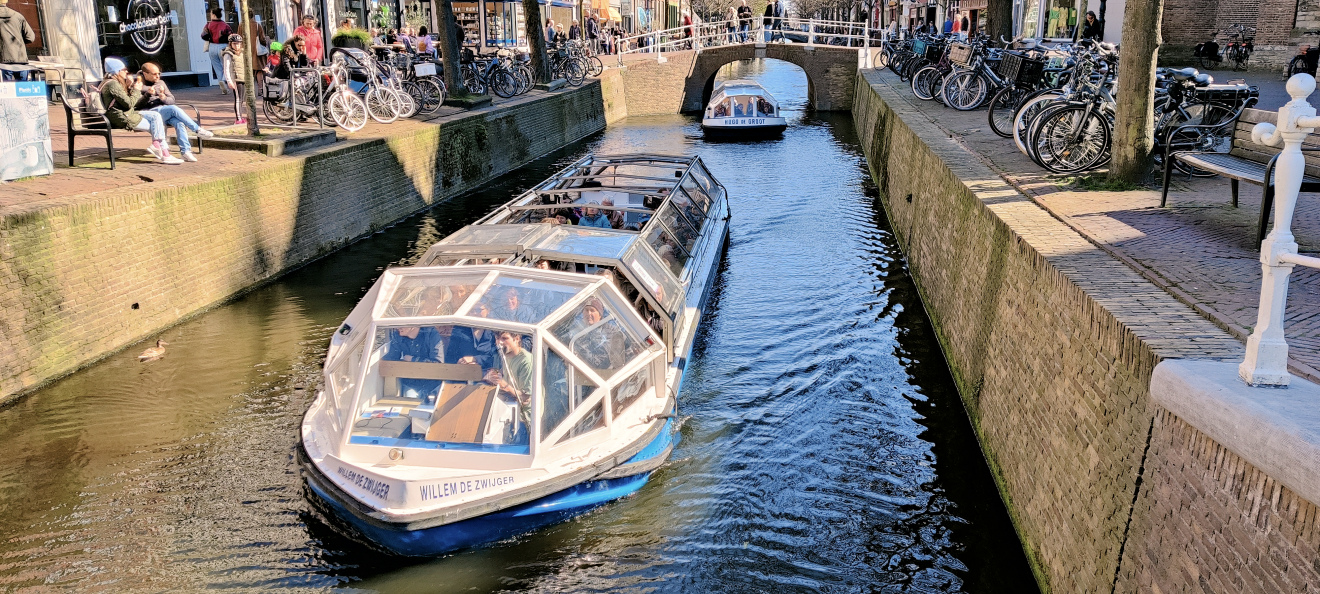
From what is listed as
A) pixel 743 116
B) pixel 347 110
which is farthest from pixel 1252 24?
pixel 347 110

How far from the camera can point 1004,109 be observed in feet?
54.3

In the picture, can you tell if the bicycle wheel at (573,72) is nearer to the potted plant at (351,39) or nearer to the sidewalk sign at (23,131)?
the potted plant at (351,39)

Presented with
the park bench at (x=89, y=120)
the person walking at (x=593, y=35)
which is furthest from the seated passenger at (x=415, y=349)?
the person walking at (x=593, y=35)

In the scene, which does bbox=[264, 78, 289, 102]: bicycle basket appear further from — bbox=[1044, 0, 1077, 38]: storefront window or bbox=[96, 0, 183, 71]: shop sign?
bbox=[1044, 0, 1077, 38]: storefront window

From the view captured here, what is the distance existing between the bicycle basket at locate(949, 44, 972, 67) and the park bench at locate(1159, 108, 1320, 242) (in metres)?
9.06

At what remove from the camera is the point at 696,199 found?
13367 millimetres

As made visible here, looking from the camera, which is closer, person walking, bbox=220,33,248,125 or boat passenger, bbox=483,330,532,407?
boat passenger, bbox=483,330,532,407

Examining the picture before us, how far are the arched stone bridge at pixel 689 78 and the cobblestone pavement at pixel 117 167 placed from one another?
1946 cm

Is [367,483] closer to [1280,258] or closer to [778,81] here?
[1280,258]

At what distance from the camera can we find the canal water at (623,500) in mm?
6527

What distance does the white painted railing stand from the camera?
3.94 metres

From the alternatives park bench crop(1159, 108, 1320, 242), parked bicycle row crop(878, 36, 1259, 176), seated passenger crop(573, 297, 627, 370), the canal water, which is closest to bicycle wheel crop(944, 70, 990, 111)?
parked bicycle row crop(878, 36, 1259, 176)

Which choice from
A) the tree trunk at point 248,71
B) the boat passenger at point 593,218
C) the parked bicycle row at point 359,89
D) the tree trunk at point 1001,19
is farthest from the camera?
the tree trunk at point 1001,19

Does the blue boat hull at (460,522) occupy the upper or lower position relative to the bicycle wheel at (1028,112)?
lower
